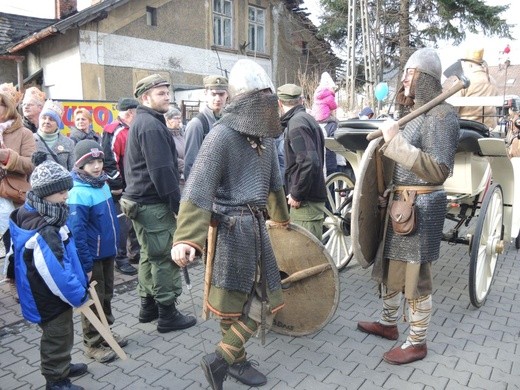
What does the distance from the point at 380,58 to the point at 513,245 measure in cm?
1194

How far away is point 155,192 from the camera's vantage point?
3359 mm

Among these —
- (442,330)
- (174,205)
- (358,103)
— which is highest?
(358,103)

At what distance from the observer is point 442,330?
3584 mm

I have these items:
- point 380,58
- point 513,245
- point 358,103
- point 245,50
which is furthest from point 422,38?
point 513,245

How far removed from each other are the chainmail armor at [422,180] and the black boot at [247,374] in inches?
43.8

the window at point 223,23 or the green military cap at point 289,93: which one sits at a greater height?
the window at point 223,23

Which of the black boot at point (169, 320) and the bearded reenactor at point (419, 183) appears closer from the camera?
the bearded reenactor at point (419, 183)

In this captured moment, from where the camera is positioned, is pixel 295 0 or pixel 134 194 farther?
pixel 295 0

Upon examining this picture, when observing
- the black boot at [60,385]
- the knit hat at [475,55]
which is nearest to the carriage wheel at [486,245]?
the knit hat at [475,55]

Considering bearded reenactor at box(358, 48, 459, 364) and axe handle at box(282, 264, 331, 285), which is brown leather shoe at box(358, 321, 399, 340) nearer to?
bearded reenactor at box(358, 48, 459, 364)

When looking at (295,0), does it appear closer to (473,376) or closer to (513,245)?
(513,245)

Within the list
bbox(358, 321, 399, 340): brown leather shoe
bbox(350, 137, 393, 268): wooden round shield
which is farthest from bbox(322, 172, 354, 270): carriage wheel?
bbox(350, 137, 393, 268): wooden round shield

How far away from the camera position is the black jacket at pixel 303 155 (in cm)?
374

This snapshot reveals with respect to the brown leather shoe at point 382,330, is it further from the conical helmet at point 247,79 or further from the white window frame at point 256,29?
the white window frame at point 256,29
